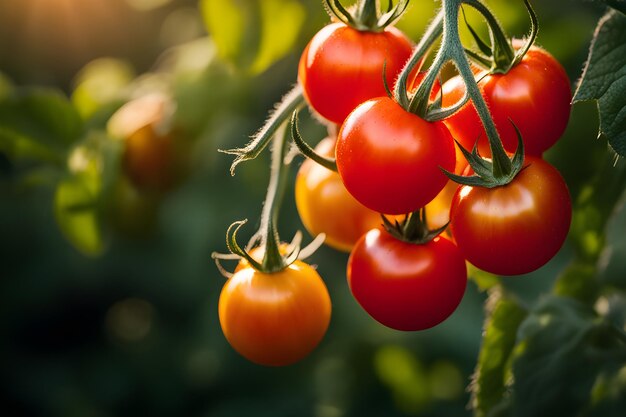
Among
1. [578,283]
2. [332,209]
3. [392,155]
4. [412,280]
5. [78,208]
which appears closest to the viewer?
[392,155]

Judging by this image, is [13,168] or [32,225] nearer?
[32,225]

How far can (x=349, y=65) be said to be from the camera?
711 millimetres

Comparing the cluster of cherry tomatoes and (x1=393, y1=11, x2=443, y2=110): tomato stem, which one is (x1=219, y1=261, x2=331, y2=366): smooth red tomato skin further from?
(x1=393, y1=11, x2=443, y2=110): tomato stem

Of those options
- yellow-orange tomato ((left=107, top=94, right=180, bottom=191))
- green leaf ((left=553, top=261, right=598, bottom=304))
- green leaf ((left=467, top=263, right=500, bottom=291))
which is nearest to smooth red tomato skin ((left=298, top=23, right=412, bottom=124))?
green leaf ((left=467, top=263, right=500, bottom=291))

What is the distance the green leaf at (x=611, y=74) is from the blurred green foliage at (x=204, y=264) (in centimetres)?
21

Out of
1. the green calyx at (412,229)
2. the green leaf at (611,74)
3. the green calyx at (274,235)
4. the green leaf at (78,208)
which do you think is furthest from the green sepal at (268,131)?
the green leaf at (78,208)

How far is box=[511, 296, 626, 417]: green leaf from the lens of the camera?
2.98 ft

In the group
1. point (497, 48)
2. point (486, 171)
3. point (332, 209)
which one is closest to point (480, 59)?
point (497, 48)

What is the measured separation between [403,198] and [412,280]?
0.12 meters

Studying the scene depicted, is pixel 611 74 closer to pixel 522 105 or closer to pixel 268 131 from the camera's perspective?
pixel 522 105

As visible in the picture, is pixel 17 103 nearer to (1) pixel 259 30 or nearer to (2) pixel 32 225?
(1) pixel 259 30

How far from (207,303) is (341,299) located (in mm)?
287

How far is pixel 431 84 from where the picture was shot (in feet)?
2.05

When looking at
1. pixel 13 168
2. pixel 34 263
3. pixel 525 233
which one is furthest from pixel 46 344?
pixel 525 233
